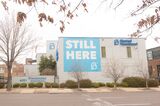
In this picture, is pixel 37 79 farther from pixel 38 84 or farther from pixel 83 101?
pixel 83 101

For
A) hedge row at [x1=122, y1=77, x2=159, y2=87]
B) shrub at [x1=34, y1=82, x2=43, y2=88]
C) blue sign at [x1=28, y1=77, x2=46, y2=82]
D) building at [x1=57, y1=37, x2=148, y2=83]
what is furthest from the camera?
building at [x1=57, y1=37, x2=148, y2=83]

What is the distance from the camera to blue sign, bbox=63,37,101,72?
164ft

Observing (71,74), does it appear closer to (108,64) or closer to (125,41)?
(108,64)

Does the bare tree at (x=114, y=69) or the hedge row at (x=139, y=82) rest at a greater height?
the bare tree at (x=114, y=69)

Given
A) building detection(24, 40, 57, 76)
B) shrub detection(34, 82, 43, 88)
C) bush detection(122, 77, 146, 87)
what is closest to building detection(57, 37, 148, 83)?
bush detection(122, 77, 146, 87)

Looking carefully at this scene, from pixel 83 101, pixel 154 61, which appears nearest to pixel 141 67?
pixel 154 61

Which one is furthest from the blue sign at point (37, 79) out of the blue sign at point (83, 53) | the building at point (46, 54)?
the building at point (46, 54)

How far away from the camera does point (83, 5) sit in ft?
16.2

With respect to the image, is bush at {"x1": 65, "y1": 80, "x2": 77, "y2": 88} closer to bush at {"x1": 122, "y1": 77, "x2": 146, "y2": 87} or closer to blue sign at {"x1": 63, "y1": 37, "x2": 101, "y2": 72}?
blue sign at {"x1": 63, "y1": 37, "x2": 101, "y2": 72}

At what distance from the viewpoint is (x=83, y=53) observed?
166 feet

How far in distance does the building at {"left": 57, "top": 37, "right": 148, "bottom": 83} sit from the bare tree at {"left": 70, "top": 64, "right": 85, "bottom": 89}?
0.24 meters

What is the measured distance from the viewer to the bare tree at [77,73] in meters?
44.8

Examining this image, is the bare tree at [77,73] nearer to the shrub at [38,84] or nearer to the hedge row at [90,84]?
the hedge row at [90,84]

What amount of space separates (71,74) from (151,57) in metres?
27.2
